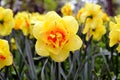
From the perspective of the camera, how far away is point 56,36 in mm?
1532

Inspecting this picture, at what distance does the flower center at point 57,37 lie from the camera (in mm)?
1529

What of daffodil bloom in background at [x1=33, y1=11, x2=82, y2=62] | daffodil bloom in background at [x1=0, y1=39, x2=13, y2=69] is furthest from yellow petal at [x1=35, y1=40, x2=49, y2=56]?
daffodil bloom in background at [x1=0, y1=39, x2=13, y2=69]

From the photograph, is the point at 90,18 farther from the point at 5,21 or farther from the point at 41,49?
the point at 41,49

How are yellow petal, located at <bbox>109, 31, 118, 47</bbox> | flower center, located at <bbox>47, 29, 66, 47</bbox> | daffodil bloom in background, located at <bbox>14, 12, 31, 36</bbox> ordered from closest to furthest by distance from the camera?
1. flower center, located at <bbox>47, 29, 66, 47</bbox>
2. yellow petal, located at <bbox>109, 31, 118, 47</bbox>
3. daffodil bloom in background, located at <bbox>14, 12, 31, 36</bbox>

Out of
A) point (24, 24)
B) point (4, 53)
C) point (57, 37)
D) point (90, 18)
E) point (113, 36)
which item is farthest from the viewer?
point (24, 24)

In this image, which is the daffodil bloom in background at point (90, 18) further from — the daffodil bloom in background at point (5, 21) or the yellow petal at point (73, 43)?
the yellow petal at point (73, 43)

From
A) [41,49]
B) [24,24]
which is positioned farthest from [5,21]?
[41,49]

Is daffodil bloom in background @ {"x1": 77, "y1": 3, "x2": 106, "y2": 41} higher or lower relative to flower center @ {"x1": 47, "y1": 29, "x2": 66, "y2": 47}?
lower

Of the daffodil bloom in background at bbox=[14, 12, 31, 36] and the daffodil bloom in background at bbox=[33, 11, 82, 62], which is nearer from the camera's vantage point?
the daffodil bloom in background at bbox=[33, 11, 82, 62]

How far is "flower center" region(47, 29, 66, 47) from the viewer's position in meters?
1.53

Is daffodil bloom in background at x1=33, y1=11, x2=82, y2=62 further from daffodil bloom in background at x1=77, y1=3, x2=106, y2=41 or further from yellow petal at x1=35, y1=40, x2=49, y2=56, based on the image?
daffodil bloom in background at x1=77, y1=3, x2=106, y2=41

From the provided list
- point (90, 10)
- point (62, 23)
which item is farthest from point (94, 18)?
point (62, 23)

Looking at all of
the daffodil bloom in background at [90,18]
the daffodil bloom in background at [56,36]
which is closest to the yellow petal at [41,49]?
the daffodil bloom in background at [56,36]

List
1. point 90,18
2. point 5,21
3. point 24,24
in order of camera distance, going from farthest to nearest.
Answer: point 24,24 → point 90,18 → point 5,21
